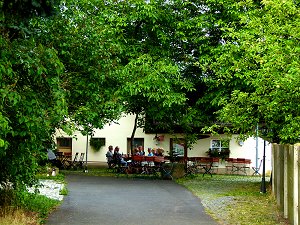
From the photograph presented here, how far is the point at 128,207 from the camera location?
15.9m

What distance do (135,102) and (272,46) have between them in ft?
44.4

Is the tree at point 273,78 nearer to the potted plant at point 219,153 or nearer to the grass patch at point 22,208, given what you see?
the grass patch at point 22,208

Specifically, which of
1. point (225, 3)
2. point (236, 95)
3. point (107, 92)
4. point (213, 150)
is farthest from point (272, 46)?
point (213, 150)

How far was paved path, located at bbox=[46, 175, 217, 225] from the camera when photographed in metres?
13.1

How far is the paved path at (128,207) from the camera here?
1313 centimetres

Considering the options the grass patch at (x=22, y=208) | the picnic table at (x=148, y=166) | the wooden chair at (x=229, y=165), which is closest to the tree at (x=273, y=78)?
the grass patch at (x=22, y=208)

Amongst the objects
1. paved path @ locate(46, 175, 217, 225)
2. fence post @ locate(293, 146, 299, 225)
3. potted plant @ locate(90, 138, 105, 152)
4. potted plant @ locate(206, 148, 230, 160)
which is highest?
potted plant @ locate(90, 138, 105, 152)

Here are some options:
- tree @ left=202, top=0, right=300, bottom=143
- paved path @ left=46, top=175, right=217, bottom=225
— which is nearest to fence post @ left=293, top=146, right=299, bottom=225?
tree @ left=202, top=0, right=300, bottom=143

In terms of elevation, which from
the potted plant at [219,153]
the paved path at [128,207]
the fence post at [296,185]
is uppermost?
the potted plant at [219,153]

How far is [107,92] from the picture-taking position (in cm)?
1603

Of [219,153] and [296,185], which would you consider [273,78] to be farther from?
[219,153]

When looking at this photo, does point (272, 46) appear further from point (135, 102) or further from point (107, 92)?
point (135, 102)

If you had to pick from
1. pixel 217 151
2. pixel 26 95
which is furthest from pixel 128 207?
pixel 217 151

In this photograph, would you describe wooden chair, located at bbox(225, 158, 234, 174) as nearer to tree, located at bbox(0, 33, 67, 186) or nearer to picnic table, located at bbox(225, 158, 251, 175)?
picnic table, located at bbox(225, 158, 251, 175)
